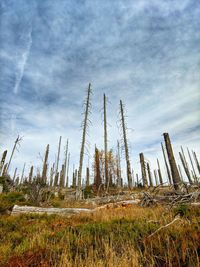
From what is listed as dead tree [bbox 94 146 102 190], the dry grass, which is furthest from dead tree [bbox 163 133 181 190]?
dead tree [bbox 94 146 102 190]

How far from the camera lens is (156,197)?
8.03m

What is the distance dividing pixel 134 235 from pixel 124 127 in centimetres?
1791

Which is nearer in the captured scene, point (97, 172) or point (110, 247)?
point (110, 247)

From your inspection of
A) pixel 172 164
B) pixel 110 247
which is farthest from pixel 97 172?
pixel 110 247

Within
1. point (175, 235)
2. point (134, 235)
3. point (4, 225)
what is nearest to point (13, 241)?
point (4, 225)

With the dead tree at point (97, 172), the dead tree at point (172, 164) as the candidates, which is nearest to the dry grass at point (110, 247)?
the dead tree at point (172, 164)

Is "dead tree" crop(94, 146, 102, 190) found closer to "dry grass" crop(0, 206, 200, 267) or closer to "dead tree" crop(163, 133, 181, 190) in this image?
"dead tree" crop(163, 133, 181, 190)

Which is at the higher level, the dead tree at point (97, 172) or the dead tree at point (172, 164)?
the dead tree at point (97, 172)

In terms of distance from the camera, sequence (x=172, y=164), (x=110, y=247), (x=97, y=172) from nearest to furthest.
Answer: (x=110, y=247)
(x=172, y=164)
(x=97, y=172)

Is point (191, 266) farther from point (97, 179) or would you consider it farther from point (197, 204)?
point (97, 179)

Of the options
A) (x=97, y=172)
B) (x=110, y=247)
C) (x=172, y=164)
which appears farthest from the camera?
(x=97, y=172)

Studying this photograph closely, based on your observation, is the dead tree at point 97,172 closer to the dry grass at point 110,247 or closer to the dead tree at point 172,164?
the dead tree at point 172,164

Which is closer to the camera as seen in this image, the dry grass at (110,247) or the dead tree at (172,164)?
the dry grass at (110,247)

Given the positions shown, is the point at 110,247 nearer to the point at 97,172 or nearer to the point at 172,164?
the point at 172,164
